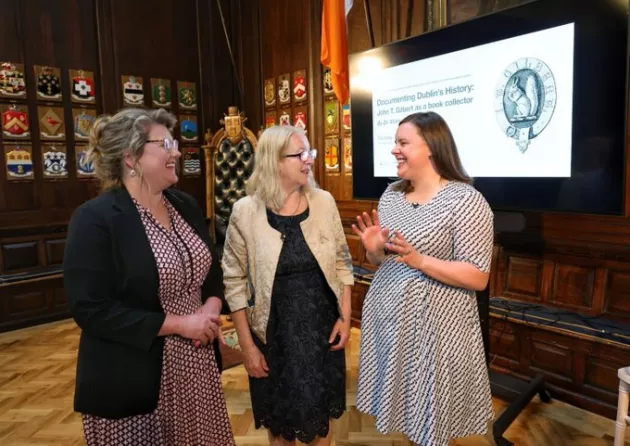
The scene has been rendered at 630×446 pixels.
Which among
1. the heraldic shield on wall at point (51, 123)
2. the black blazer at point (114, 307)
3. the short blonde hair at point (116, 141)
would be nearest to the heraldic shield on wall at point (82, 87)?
the heraldic shield on wall at point (51, 123)

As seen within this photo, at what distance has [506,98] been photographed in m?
2.69

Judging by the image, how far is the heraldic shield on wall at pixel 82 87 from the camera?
4.61 metres

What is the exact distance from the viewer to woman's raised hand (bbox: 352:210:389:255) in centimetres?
162

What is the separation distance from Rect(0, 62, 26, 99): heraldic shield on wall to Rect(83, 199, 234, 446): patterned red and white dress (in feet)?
11.8

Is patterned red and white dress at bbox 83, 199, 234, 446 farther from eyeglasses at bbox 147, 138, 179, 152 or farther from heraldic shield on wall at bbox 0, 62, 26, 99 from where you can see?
heraldic shield on wall at bbox 0, 62, 26, 99

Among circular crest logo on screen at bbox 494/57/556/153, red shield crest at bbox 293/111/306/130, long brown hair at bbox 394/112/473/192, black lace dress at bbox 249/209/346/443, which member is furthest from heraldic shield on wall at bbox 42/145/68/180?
long brown hair at bbox 394/112/473/192

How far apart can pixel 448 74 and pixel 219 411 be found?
236cm

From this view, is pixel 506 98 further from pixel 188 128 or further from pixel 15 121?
pixel 15 121

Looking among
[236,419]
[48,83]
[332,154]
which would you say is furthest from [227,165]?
[236,419]

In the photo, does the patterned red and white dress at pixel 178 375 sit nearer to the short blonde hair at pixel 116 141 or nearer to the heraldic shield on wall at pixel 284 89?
the short blonde hair at pixel 116 141

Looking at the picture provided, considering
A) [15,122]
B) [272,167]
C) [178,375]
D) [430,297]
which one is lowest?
[178,375]

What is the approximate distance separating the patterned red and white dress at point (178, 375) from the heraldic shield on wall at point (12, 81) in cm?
360

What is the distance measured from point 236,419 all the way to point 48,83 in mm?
3589

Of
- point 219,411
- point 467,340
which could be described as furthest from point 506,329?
point 219,411
